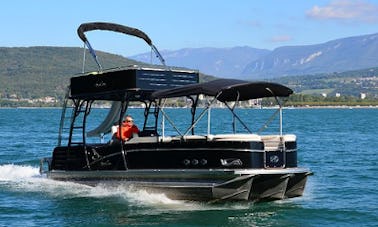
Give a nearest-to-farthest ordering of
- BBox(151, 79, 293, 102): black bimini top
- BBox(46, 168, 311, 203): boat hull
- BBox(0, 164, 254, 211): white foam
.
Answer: BBox(46, 168, 311, 203): boat hull < BBox(151, 79, 293, 102): black bimini top < BBox(0, 164, 254, 211): white foam

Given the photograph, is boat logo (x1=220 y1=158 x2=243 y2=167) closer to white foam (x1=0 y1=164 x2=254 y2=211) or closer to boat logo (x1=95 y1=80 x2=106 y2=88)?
white foam (x1=0 y1=164 x2=254 y2=211)

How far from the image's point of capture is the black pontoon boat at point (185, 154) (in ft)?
53.0

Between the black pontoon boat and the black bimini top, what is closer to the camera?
the black pontoon boat

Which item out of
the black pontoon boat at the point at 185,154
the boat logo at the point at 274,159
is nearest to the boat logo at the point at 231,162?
the black pontoon boat at the point at 185,154

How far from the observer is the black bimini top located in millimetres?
16375

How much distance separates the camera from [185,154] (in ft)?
54.6

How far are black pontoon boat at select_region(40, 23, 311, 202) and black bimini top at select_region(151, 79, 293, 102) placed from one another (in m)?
0.02

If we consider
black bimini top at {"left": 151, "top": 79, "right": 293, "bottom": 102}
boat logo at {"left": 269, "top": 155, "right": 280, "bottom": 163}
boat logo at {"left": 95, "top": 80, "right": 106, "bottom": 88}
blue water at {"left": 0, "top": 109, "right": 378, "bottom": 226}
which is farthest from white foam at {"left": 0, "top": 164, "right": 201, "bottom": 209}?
boat logo at {"left": 95, "top": 80, "right": 106, "bottom": 88}

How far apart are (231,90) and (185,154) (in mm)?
1900

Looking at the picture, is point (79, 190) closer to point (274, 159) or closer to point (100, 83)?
point (100, 83)

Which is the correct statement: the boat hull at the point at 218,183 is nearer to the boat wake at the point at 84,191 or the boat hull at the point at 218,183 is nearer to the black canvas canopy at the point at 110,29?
the boat wake at the point at 84,191

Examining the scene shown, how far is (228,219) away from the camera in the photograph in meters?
15.8

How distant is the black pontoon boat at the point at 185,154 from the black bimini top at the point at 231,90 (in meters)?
0.02

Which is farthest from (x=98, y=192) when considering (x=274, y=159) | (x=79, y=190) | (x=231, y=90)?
(x=274, y=159)
